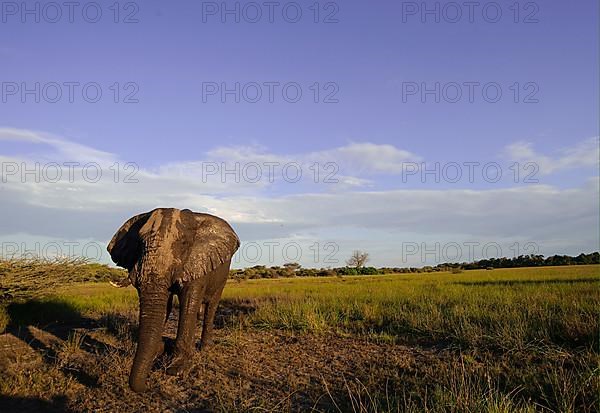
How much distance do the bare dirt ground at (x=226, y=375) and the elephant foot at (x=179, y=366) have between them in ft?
0.38

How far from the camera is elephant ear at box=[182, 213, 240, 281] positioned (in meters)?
8.39

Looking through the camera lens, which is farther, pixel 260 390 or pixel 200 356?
pixel 200 356

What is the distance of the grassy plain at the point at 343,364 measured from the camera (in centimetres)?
643

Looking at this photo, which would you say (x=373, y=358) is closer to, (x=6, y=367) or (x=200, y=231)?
(x=200, y=231)

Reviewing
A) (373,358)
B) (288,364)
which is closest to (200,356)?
(288,364)

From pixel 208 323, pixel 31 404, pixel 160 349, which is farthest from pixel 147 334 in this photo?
pixel 208 323

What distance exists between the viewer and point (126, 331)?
11984 millimetres

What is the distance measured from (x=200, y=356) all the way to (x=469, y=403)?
5586mm

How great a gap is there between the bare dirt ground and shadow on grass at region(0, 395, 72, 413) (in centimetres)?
1

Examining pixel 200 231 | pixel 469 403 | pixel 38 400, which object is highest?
pixel 200 231

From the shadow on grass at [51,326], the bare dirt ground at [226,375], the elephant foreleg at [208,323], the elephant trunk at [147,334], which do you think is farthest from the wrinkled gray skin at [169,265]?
the shadow on grass at [51,326]

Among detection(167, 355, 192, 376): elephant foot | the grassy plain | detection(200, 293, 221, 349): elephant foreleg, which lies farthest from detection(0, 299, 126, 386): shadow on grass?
detection(200, 293, 221, 349): elephant foreleg

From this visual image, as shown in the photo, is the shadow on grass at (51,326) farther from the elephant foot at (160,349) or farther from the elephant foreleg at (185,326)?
the elephant foreleg at (185,326)

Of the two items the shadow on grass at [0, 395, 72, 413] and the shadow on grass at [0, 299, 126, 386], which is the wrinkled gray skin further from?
the shadow on grass at [0, 299, 126, 386]
